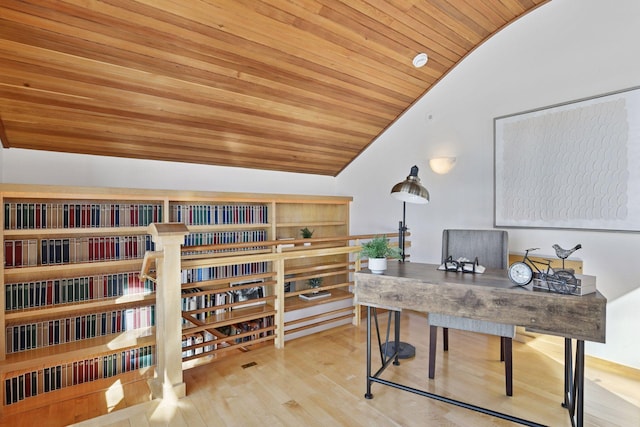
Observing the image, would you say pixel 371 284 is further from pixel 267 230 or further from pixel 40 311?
pixel 40 311

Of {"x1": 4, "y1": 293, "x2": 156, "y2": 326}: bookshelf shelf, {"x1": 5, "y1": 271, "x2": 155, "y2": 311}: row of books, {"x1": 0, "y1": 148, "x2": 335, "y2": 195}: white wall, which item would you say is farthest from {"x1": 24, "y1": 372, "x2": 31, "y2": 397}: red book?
{"x1": 0, "y1": 148, "x2": 335, "y2": 195}: white wall

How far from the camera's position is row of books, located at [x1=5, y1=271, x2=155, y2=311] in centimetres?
256

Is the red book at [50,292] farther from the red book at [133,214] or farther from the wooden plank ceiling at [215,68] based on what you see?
the wooden plank ceiling at [215,68]

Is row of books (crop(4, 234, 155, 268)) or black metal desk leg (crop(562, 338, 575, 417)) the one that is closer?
black metal desk leg (crop(562, 338, 575, 417))

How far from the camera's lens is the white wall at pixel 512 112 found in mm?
2389

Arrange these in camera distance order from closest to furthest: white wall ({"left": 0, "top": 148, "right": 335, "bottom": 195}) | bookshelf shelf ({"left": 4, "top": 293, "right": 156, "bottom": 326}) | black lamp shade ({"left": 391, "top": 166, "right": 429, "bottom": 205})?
black lamp shade ({"left": 391, "top": 166, "right": 429, "bottom": 205}), bookshelf shelf ({"left": 4, "top": 293, "right": 156, "bottom": 326}), white wall ({"left": 0, "top": 148, "right": 335, "bottom": 195})

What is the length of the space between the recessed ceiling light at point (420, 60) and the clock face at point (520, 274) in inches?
85.4

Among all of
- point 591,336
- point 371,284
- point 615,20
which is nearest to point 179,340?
point 371,284

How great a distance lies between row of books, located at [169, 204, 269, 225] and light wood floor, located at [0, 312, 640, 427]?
1.43 m

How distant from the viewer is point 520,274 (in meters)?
1.64

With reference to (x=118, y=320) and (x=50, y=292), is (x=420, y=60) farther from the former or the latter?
(x=50, y=292)

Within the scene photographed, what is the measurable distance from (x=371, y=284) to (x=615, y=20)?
103 inches

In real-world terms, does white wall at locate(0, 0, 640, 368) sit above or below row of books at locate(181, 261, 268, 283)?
above

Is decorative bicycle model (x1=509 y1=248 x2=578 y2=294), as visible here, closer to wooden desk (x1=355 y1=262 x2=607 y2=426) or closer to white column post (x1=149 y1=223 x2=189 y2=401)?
wooden desk (x1=355 y1=262 x2=607 y2=426)
